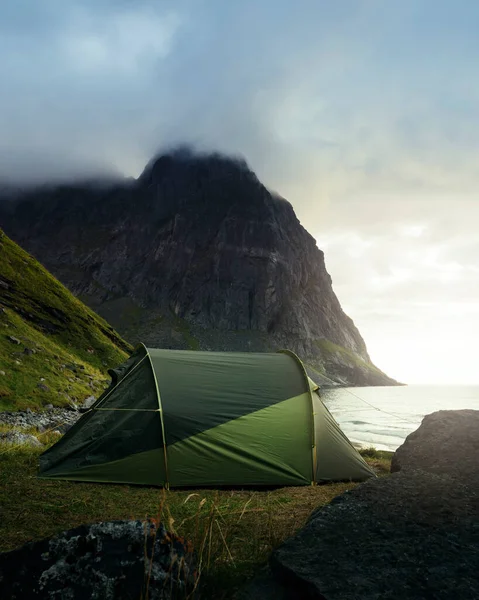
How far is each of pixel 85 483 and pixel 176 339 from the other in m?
174

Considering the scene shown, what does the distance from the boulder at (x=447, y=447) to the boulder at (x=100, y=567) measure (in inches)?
138

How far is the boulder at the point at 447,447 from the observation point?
590 centimetres

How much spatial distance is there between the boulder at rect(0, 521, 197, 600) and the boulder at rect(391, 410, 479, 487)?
11.5ft

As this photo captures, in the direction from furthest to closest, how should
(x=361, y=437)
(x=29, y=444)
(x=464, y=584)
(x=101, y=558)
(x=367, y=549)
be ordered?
(x=361, y=437)
(x=29, y=444)
(x=367, y=549)
(x=101, y=558)
(x=464, y=584)

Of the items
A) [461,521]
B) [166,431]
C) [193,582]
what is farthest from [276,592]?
[166,431]

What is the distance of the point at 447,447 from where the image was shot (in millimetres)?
A: 7121

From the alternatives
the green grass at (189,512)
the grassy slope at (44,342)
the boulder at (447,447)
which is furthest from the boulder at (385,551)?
the grassy slope at (44,342)

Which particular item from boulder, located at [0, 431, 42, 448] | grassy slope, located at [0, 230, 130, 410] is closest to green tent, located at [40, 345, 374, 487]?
boulder, located at [0, 431, 42, 448]

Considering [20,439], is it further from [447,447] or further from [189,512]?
[447,447]

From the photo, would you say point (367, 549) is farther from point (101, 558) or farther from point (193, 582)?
point (101, 558)

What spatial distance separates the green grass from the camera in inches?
153

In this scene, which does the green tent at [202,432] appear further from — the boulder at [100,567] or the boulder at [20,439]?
the boulder at [100,567]

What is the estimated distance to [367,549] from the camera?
11.9 feet

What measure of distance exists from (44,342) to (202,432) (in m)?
34.7
